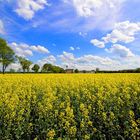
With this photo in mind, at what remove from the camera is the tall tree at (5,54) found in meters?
70.1

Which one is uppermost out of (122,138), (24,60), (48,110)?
(24,60)

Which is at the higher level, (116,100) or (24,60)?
(24,60)

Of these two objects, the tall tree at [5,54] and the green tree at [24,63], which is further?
the green tree at [24,63]

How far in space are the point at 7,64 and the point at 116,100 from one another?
2474 inches

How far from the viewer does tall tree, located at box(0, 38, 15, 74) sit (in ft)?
230

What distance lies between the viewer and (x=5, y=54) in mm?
70875

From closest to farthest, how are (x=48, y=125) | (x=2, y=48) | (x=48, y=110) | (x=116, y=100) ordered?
(x=48, y=125)
(x=48, y=110)
(x=116, y=100)
(x=2, y=48)

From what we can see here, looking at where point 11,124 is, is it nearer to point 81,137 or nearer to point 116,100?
point 81,137

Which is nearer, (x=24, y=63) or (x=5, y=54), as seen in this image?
(x=5, y=54)

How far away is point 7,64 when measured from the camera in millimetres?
70875

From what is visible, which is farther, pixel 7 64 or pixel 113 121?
pixel 7 64

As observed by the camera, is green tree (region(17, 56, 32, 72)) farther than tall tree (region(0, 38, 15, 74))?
Yes

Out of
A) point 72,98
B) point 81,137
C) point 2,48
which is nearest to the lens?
point 81,137

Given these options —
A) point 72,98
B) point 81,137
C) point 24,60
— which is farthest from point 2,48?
point 81,137
